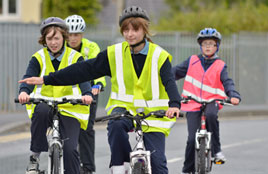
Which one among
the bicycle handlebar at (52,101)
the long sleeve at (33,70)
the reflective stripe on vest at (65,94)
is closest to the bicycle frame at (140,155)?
the bicycle handlebar at (52,101)

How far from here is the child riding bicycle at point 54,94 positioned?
710 centimetres

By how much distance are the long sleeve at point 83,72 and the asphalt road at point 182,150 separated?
347 cm

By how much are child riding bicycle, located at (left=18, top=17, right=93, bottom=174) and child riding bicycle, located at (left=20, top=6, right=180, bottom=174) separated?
2.24 ft

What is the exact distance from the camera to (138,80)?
632 centimetres

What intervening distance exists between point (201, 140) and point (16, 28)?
10754 mm

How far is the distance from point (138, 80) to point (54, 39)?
4.28ft

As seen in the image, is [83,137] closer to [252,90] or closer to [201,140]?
[201,140]

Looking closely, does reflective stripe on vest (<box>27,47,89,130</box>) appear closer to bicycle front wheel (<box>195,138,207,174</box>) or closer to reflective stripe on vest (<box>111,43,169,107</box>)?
reflective stripe on vest (<box>111,43,169,107</box>)

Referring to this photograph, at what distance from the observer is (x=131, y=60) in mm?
6344

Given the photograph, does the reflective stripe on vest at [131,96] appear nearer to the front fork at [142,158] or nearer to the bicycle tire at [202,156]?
the front fork at [142,158]

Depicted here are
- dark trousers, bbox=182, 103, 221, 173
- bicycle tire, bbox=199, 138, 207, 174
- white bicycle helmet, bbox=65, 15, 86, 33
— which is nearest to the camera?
bicycle tire, bbox=199, 138, 207, 174

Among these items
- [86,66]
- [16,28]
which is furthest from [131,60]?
[16,28]

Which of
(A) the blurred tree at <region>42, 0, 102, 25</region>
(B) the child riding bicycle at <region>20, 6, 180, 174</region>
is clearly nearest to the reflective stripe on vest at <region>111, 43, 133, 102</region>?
(B) the child riding bicycle at <region>20, 6, 180, 174</region>

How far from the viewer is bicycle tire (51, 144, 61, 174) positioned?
6.73m
